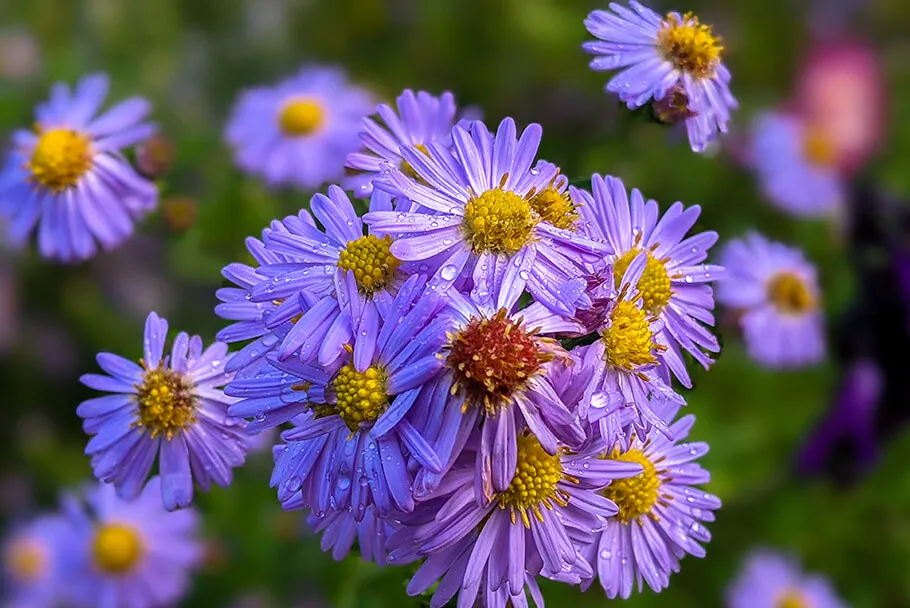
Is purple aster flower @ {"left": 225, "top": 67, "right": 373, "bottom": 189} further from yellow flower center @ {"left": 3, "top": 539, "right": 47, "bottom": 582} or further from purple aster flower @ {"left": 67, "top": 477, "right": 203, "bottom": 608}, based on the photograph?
yellow flower center @ {"left": 3, "top": 539, "right": 47, "bottom": 582}

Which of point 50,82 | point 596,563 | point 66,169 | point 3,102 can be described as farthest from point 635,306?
point 50,82

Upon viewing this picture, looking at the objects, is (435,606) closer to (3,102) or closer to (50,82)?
(3,102)

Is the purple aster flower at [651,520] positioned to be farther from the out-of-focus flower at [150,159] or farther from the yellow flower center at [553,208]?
the out-of-focus flower at [150,159]

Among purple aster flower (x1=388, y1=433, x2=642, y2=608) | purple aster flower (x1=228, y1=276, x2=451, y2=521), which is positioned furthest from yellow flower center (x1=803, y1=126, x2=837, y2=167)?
purple aster flower (x1=228, y1=276, x2=451, y2=521)

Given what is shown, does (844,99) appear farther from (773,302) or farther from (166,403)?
(166,403)

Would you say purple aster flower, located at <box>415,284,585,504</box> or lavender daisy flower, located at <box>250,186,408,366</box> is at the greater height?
lavender daisy flower, located at <box>250,186,408,366</box>

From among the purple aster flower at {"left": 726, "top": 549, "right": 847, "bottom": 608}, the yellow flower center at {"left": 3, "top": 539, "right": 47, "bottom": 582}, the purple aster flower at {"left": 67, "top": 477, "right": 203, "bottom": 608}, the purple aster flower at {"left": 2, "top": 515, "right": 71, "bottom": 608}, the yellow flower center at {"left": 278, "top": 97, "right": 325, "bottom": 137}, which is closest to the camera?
the purple aster flower at {"left": 67, "top": 477, "right": 203, "bottom": 608}
